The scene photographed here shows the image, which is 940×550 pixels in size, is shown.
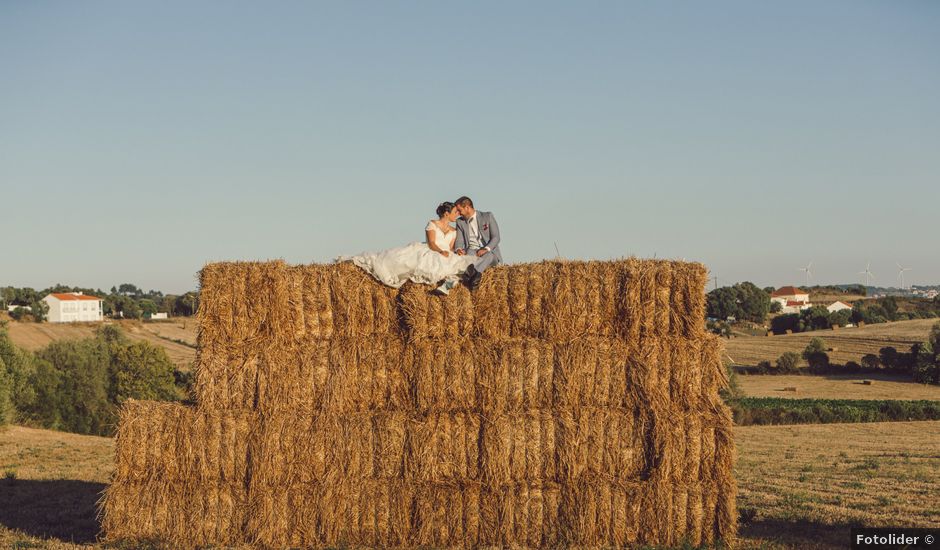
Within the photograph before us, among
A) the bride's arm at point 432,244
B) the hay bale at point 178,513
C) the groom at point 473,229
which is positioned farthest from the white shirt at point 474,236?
the hay bale at point 178,513

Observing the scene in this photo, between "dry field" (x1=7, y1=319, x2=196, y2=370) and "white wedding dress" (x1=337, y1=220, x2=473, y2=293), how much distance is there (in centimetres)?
5475

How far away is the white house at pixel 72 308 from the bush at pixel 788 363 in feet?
296

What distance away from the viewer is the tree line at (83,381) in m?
41.4

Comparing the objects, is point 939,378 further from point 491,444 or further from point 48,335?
point 48,335

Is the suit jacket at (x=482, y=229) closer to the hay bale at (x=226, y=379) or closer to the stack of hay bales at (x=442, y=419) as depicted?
the stack of hay bales at (x=442, y=419)

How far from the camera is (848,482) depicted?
17.5m

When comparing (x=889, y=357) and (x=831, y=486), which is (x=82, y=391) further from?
(x=889, y=357)

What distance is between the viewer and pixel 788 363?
6631cm

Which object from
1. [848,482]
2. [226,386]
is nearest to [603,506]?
[226,386]

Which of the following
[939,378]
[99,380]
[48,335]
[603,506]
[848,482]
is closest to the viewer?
[603,506]

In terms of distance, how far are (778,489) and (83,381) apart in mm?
42660

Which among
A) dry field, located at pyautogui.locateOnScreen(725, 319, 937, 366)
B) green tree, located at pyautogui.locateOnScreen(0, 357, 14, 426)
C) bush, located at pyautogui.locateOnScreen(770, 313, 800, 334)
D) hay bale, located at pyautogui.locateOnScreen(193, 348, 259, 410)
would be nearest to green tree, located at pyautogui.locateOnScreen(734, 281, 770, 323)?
bush, located at pyautogui.locateOnScreen(770, 313, 800, 334)

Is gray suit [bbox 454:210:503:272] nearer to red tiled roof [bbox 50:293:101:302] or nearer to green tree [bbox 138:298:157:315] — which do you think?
green tree [bbox 138:298:157:315]

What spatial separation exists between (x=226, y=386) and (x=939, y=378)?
5921cm
